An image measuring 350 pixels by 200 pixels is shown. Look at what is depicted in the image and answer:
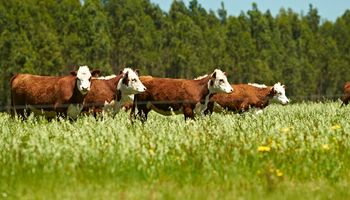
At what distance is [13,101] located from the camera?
1911 cm

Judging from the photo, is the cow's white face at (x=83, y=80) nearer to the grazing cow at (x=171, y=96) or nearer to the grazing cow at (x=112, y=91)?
the grazing cow at (x=112, y=91)

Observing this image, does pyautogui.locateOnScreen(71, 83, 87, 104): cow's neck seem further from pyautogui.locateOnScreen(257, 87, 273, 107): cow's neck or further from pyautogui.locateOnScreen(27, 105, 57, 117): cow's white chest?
pyautogui.locateOnScreen(257, 87, 273, 107): cow's neck

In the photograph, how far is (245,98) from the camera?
1046 inches

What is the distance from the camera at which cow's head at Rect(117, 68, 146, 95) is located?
19.1 meters

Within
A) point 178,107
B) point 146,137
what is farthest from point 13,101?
point 146,137

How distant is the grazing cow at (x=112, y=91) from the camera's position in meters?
19.2

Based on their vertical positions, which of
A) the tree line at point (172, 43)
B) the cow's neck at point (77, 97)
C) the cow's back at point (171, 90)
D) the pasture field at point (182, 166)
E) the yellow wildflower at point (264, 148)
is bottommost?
the pasture field at point (182, 166)

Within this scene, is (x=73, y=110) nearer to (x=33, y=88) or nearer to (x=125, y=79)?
(x=33, y=88)

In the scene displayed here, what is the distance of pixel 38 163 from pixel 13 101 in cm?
1076

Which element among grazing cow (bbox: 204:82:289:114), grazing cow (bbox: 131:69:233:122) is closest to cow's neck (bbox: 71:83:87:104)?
grazing cow (bbox: 131:69:233:122)

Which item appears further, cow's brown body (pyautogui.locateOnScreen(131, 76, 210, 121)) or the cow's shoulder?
cow's brown body (pyautogui.locateOnScreen(131, 76, 210, 121))

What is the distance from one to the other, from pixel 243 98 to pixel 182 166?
18.1 m

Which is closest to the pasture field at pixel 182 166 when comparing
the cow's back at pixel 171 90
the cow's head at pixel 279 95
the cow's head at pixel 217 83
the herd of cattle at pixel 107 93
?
the herd of cattle at pixel 107 93

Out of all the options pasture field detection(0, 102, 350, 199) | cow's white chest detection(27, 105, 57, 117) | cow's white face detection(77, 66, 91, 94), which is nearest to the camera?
pasture field detection(0, 102, 350, 199)
